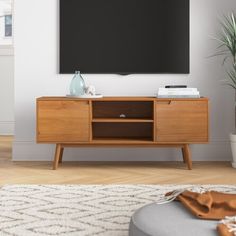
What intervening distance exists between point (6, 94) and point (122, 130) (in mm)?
2523

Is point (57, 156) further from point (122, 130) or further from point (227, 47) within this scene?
point (227, 47)

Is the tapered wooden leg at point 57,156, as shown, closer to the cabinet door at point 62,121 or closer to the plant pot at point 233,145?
the cabinet door at point 62,121

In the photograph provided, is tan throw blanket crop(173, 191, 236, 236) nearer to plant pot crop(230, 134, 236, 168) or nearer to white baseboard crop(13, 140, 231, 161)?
plant pot crop(230, 134, 236, 168)

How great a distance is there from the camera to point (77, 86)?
475cm

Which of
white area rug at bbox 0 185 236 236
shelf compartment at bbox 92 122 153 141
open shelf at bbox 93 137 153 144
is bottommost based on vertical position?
white area rug at bbox 0 185 236 236

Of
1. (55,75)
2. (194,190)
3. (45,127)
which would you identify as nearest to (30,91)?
(55,75)

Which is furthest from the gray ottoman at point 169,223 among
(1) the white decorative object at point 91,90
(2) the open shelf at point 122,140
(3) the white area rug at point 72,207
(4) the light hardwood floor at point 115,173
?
(1) the white decorative object at point 91,90

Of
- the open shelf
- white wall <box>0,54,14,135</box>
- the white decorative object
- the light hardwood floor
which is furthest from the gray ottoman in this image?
white wall <box>0,54,14,135</box>

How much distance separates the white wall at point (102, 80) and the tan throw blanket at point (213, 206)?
276 cm

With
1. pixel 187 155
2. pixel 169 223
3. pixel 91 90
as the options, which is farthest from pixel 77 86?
pixel 169 223

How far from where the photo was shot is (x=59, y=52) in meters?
5.04

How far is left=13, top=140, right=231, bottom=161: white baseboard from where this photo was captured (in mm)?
5086

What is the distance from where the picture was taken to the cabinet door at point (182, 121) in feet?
15.1

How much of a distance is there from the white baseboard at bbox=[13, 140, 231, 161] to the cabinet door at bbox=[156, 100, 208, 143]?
19.4 inches
